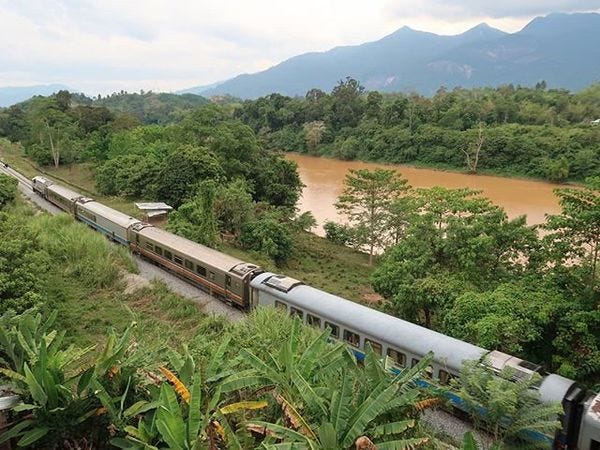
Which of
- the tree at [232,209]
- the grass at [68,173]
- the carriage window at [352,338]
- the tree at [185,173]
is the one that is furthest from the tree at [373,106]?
the carriage window at [352,338]

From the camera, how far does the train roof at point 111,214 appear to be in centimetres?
2434

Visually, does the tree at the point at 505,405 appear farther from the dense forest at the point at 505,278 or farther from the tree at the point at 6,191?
the tree at the point at 6,191

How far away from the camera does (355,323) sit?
1288cm

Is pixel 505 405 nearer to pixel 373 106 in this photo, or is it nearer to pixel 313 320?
pixel 313 320

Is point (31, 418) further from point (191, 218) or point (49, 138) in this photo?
point (49, 138)

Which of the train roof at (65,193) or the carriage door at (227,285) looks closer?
the carriage door at (227,285)

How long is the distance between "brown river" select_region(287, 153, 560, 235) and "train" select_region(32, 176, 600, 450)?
675 inches

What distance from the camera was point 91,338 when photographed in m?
14.0

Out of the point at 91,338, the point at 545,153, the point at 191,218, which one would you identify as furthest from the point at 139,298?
the point at 545,153

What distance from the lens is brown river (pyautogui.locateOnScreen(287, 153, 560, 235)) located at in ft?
128

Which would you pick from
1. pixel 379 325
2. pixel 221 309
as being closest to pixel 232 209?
pixel 221 309

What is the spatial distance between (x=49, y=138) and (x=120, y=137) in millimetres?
9437

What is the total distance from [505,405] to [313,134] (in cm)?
6462

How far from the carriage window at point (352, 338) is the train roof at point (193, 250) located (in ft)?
18.7
